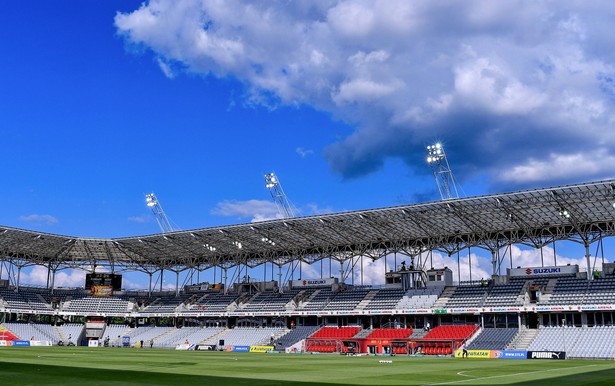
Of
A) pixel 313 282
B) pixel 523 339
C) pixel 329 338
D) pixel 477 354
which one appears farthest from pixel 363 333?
pixel 523 339

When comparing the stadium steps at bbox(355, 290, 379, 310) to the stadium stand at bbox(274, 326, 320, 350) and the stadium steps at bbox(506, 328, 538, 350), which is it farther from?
the stadium steps at bbox(506, 328, 538, 350)

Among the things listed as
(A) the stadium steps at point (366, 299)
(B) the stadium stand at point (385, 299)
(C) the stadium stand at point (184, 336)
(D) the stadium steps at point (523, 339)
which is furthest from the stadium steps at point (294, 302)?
(D) the stadium steps at point (523, 339)

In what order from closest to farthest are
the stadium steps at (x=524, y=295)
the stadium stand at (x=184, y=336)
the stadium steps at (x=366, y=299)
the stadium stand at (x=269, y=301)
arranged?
the stadium steps at (x=524, y=295)
the stadium steps at (x=366, y=299)
the stadium stand at (x=184, y=336)
the stadium stand at (x=269, y=301)

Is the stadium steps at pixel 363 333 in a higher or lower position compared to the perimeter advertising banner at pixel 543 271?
lower

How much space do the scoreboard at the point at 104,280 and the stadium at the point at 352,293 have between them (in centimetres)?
20

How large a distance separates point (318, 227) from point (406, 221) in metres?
12.0

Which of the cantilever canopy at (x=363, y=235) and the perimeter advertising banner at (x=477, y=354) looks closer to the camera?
the perimeter advertising banner at (x=477, y=354)

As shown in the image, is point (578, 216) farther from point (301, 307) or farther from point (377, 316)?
point (301, 307)

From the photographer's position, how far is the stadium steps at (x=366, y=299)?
85.7m

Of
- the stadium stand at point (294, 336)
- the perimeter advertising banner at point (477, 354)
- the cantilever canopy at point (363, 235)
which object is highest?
the cantilever canopy at point (363, 235)

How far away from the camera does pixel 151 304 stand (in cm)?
11038

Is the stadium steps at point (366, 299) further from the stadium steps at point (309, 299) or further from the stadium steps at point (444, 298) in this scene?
the stadium steps at point (444, 298)

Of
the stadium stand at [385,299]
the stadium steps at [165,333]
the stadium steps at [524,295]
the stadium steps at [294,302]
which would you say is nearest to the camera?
the stadium steps at [524,295]

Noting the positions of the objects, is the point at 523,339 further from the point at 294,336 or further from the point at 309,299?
the point at 309,299
